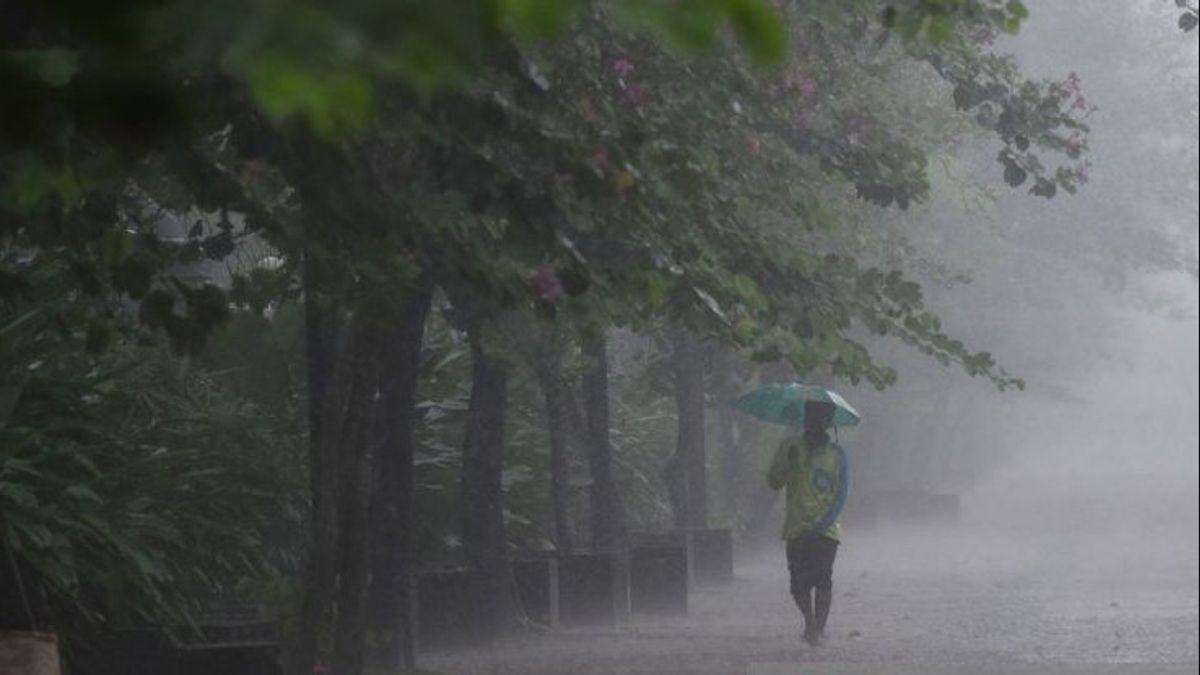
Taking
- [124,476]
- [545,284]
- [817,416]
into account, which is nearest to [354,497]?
[124,476]

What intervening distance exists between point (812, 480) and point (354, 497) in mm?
7245

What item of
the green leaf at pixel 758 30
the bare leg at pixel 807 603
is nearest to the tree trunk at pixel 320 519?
the bare leg at pixel 807 603

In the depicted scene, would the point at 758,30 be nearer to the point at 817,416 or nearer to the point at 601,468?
the point at 817,416

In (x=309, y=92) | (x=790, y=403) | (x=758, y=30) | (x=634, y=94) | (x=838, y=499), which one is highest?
(x=790, y=403)

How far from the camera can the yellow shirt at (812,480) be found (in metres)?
17.5

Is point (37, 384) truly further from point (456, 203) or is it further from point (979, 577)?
point (979, 577)

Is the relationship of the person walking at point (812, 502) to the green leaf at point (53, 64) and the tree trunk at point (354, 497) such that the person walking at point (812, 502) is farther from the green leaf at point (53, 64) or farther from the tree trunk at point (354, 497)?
the green leaf at point (53, 64)

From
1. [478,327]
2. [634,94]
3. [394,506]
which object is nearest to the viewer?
[634,94]

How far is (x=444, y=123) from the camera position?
7328mm

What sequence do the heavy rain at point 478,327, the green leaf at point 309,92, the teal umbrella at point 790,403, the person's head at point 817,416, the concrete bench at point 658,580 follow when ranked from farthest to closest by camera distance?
the concrete bench at point 658,580 → the teal umbrella at point 790,403 → the person's head at point 817,416 → the heavy rain at point 478,327 → the green leaf at point 309,92

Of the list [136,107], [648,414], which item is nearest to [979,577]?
[648,414]

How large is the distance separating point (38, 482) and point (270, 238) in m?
3.08

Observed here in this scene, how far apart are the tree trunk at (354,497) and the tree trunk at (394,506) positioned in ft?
6.47

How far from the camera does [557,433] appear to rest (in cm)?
1914
